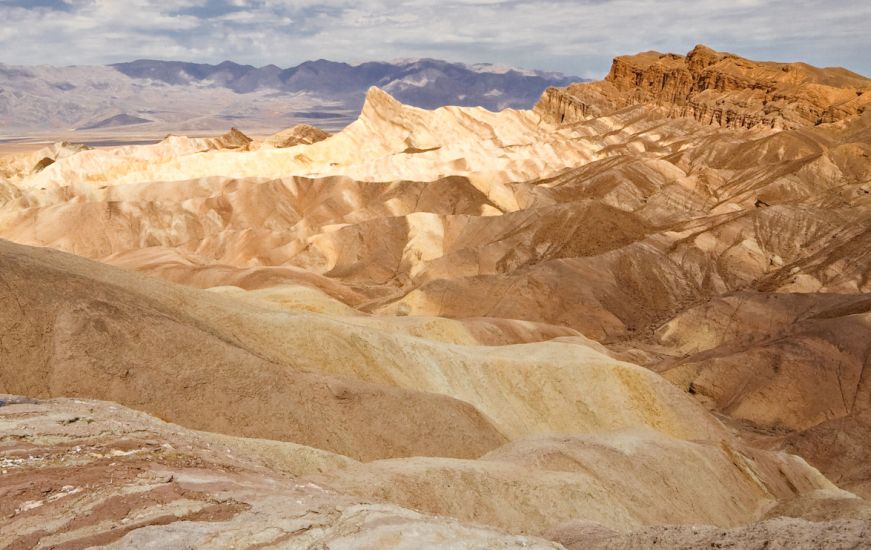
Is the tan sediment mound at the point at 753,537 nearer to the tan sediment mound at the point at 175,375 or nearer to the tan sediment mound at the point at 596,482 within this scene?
the tan sediment mound at the point at 596,482

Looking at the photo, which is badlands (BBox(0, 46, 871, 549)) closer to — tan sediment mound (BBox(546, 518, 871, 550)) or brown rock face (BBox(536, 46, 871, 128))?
tan sediment mound (BBox(546, 518, 871, 550))

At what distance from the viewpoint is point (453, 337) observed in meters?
40.2

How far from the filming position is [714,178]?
91.6 metres

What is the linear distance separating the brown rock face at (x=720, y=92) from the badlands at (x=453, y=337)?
808mm

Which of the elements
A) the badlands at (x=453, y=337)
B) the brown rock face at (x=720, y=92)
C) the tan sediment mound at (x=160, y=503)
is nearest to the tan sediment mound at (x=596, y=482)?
the badlands at (x=453, y=337)

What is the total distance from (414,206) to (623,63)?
6787 cm

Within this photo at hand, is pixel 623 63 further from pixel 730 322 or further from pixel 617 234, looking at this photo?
pixel 730 322

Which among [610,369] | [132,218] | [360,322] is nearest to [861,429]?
[610,369]

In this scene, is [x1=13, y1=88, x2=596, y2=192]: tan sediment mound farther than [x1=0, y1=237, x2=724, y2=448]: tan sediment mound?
Yes

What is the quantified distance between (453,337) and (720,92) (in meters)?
94.9

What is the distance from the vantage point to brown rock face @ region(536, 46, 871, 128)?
354 feet

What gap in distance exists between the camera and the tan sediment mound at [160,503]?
1069cm

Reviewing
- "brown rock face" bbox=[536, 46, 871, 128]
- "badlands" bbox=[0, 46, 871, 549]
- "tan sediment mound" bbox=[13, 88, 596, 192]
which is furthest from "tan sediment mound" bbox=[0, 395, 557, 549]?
"brown rock face" bbox=[536, 46, 871, 128]

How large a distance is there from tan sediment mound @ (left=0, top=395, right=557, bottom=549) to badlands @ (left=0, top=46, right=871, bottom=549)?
0.18ft
